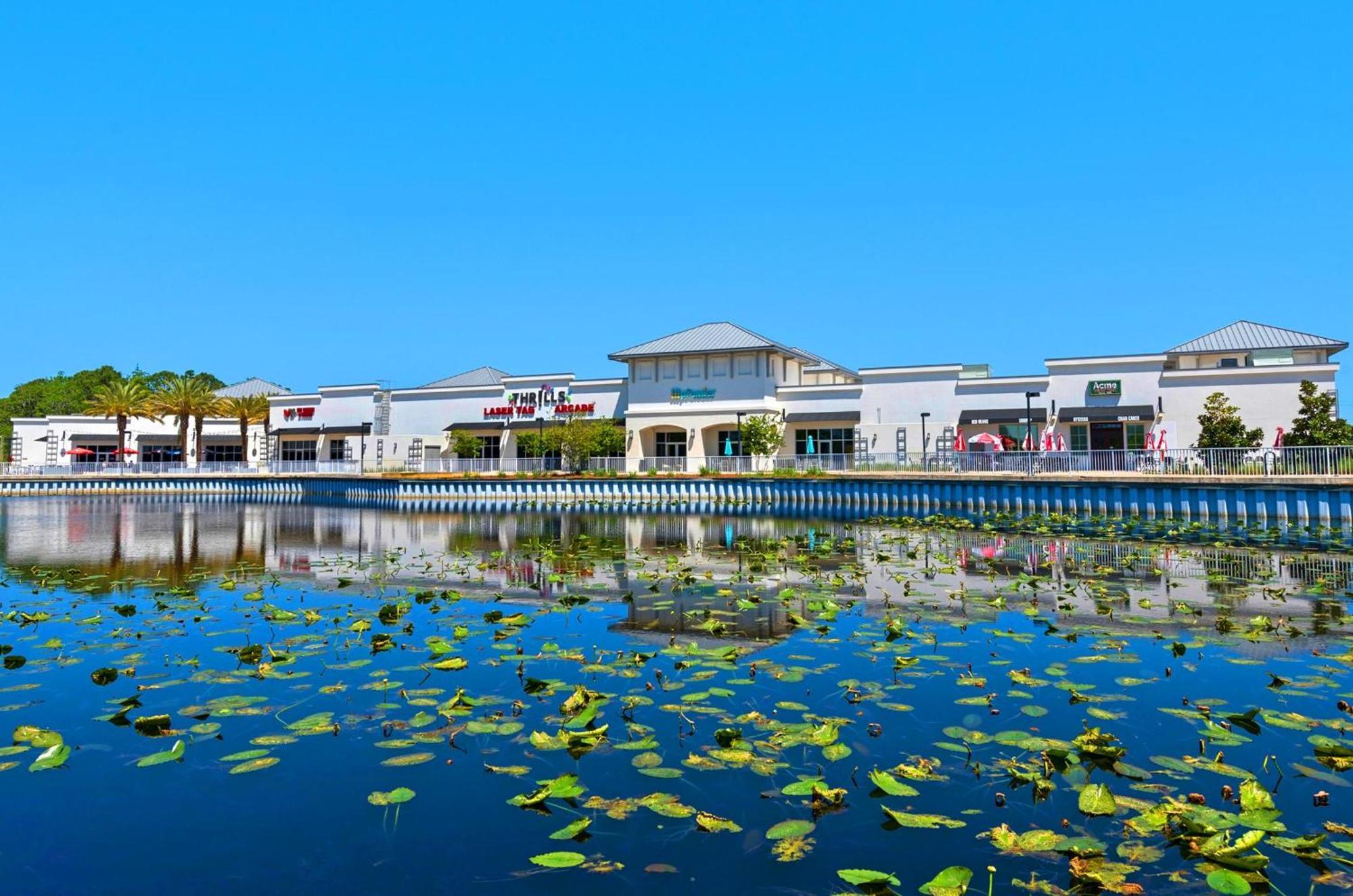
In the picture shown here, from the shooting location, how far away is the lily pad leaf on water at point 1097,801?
376 cm

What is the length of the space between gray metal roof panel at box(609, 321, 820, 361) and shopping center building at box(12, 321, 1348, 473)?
0.37ft

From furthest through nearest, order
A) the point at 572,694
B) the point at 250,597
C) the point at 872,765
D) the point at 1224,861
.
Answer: the point at 250,597 < the point at 572,694 < the point at 872,765 < the point at 1224,861

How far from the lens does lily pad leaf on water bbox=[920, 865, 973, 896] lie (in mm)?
3047

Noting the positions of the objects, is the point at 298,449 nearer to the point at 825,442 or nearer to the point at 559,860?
the point at 825,442

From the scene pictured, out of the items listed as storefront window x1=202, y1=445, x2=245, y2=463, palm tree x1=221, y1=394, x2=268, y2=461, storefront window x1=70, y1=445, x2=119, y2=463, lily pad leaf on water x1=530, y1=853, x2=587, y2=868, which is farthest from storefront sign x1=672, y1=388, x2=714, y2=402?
storefront window x1=70, y1=445, x2=119, y2=463

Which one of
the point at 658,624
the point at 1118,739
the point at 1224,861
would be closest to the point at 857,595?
the point at 658,624

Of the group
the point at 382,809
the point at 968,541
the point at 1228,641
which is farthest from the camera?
the point at 968,541

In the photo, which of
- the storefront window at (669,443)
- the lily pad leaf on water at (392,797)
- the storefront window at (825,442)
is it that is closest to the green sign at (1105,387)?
the storefront window at (825,442)

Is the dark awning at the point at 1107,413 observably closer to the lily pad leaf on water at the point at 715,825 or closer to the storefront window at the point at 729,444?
the storefront window at the point at 729,444

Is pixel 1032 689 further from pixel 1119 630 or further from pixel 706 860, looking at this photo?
pixel 706 860

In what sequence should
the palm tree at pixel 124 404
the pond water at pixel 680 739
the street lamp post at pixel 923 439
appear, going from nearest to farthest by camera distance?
the pond water at pixel 680 739 → the street lamp post at pixel 923 439 → the palm tree at pixel 124 404

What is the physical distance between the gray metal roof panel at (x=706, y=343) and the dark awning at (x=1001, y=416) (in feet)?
29.8

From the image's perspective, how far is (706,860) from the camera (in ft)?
11.4

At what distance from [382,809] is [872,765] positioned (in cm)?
254
